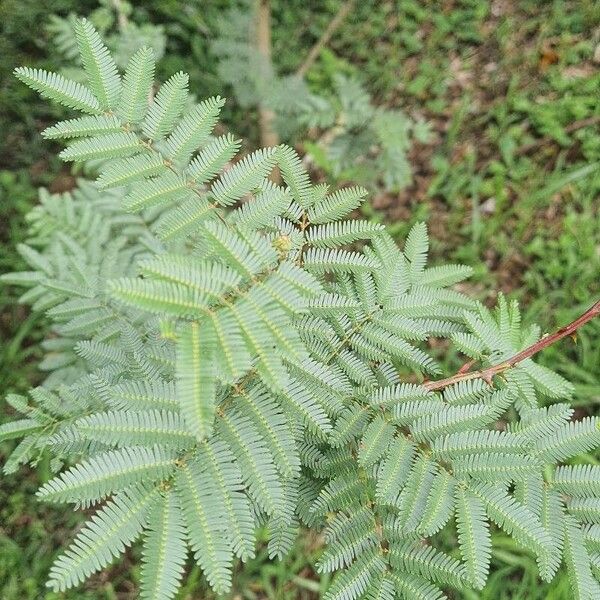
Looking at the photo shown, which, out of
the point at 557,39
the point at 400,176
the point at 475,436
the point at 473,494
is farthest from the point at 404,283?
the point at 557,39

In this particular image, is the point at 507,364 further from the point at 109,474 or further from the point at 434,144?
the point at 434,144

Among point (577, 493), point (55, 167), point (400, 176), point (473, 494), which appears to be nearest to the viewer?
point (473, 494)

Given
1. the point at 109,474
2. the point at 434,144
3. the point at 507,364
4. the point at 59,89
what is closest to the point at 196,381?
the point at 109,474

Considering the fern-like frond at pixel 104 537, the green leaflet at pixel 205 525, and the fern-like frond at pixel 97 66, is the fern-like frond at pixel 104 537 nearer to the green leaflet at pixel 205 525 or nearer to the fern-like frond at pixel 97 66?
the green leaflet at pixel 205 525

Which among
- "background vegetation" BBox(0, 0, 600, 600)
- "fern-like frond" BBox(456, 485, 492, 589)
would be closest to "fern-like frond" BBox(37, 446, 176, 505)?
"fern-like frond" BBox(456, 485, 492, 589)

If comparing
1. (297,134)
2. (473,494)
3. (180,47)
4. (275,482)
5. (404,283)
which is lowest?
(473,494)

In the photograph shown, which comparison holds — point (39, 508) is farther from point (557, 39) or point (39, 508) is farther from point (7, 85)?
point (557, 39)

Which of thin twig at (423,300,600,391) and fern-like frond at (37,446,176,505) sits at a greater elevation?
fern-like frond at (37,446,176,505)

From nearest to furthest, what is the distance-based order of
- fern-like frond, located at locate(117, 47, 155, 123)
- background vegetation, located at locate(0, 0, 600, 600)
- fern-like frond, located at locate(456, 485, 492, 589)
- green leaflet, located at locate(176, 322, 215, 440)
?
green leaflet, located at locate(176, 322, 215, 440)
fern-like frond, located at locate(456, 485, 492, 589)
fern-like frond, located at locate(117, 47, 155, 123)
background vegetation, located at locate(0, 0, 600, 600)

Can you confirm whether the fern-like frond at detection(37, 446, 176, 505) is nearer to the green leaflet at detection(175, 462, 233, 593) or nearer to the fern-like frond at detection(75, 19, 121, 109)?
the green leaflet at detection(175, 462, 233, 593)
